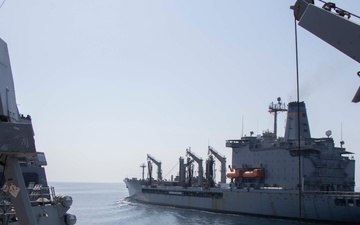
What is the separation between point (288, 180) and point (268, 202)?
110 inches

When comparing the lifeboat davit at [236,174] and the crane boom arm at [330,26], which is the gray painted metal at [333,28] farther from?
the lifeboat davit at [236,174]

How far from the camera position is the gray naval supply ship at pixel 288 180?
35562 millimetres

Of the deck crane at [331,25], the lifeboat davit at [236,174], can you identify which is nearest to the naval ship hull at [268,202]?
the lifeboat davit at [236,174]

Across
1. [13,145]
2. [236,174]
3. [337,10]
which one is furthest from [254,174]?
[13,145]

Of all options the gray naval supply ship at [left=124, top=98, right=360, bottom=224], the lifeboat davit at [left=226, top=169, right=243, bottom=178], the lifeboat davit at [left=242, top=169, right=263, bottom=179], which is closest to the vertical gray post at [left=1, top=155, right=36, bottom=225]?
the gray naval supply ship at [left=124, top=98, right=360, bottom=224]

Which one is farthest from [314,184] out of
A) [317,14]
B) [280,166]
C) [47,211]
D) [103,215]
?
[317,14]

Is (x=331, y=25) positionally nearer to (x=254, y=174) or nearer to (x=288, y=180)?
(x=288, y=180)

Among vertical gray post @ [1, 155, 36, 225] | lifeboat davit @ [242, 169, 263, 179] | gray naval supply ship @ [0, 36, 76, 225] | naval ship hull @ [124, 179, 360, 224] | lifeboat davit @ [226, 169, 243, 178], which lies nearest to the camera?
gray naval supply ship @ [0, 36, 76, 225]

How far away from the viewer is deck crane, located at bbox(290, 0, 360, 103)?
6488 mm

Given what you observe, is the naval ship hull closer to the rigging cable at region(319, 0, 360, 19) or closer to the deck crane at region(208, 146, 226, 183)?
the deck crane at region(208, 146, 226, 183)

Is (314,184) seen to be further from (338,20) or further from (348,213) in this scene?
(338,20)

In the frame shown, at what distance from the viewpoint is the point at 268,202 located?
1582 inches

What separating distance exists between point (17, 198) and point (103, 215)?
129 ft

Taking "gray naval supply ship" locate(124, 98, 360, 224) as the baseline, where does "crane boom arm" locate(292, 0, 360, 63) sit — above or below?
above
